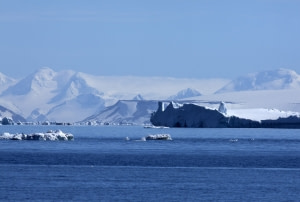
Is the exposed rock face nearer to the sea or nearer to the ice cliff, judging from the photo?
the ice cliff

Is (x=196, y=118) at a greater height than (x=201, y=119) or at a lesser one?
greater

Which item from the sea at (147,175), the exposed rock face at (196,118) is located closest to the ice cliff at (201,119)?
the exposed rock face at (196,118)

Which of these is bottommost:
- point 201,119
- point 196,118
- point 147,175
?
point 147,175

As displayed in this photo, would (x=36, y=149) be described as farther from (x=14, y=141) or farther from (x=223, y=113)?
(x=223, y=113)

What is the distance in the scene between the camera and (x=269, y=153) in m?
75.7

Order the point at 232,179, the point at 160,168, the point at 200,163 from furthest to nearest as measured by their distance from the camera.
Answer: the point at 200,163
the point at 160,168
the point at 232,179

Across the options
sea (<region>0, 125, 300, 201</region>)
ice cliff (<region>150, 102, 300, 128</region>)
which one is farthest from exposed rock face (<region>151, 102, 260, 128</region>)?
sea (<region>0, 125, 300, 201</region>)

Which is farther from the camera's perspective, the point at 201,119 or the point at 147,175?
the point at 201,119

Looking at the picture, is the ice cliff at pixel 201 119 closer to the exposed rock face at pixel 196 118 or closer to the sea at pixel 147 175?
the exposed rock face at pixel 196 118

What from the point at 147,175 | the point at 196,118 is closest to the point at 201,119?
the point at 196,118

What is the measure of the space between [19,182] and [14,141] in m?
50.2

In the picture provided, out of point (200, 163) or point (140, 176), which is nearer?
point (140, 176)

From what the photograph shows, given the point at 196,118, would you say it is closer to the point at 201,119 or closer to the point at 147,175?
the point at 201,119

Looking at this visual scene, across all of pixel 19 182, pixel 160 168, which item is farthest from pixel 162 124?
pixel 19 182
